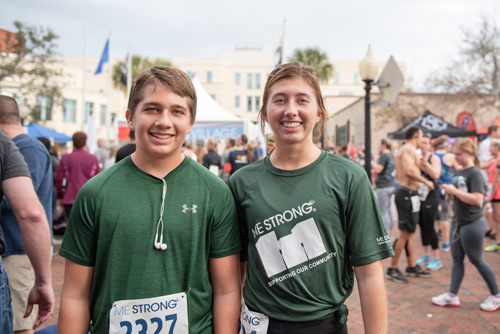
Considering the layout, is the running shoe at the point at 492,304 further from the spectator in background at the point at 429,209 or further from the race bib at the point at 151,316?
the race bib at the point at 151,316

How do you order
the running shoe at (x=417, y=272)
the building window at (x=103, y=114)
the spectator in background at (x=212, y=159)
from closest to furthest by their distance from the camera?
the running shoe at (x=417, y=272)
the spectator in background at (x=212, y=159)
the building window at (x=103, y=114)

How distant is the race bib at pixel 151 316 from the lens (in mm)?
1626

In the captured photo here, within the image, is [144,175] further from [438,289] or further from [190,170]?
[438,289]

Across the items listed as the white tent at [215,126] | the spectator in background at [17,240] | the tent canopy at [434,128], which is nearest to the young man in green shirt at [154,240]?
the spectator in background at [17,240]

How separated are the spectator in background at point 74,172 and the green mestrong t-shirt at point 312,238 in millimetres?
5332

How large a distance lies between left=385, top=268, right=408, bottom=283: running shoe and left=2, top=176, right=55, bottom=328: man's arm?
4.83 metres

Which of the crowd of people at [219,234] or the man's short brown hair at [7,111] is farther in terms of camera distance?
the man's short brown hair at [7,111]

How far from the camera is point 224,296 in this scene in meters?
1.78

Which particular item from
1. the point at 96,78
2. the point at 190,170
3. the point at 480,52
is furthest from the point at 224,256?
the point at 96,78

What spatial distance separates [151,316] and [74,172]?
543 centimetres

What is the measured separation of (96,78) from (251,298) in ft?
178

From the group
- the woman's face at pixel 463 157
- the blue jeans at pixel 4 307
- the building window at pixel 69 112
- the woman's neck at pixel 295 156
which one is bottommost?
the blue jeans at pixel 4 307

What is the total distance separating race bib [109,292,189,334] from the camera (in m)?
1.63

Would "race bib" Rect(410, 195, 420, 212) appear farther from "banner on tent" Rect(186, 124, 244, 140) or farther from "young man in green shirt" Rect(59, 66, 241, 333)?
"banner on tent" Rect(186, 124, 244, 140)
